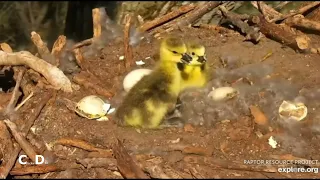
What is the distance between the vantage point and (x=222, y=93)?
2.95 meters

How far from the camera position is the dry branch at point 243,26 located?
11.3 feet

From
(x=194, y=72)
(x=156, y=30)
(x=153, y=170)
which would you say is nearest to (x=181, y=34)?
(x=156, y=30)

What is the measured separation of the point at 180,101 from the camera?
301 cm

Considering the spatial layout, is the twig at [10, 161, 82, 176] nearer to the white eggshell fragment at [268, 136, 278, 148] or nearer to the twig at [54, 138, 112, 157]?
the twig at [54, 138, 112, 157]

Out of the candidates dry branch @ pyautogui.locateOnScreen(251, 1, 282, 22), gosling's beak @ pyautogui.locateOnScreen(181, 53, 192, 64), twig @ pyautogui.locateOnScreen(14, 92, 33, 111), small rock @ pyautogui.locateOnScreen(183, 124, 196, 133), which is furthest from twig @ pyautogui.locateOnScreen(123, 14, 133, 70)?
dry branch @ pyautogui.locateOnScreen(251, 1, 282, 22)

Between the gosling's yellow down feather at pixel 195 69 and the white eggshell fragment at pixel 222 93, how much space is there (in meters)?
0.12

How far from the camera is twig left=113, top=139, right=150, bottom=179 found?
7.92 ft

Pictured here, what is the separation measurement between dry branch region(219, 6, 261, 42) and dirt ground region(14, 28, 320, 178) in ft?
0.57

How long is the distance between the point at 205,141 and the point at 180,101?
35 centimetres

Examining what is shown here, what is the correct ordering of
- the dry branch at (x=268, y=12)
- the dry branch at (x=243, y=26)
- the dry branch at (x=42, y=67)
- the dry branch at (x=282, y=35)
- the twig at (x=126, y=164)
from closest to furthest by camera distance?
the twig at (x=126, y=164) < the dry branch at (x=42, y=67) < the dry branch at (x=282, y=35) < the dry branch at (x=243, y=26) < the dry branch at (x=268, y=12)

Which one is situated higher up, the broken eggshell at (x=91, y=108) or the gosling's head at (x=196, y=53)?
the broken eggshell at (x=91, y=108)

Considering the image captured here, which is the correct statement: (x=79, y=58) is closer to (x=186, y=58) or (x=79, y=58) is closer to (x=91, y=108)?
(x=91, y=108)

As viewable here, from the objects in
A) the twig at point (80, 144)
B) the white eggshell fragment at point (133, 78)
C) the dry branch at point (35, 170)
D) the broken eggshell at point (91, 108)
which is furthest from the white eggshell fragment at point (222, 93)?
the dry branch at point (35, 170)

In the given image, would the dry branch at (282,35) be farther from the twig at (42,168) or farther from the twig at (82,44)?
the twig at (42,168)
